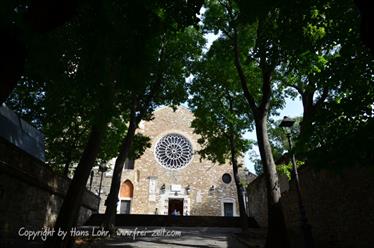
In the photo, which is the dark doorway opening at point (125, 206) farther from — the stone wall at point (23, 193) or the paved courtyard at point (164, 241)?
the stone wall at point (23, 193)

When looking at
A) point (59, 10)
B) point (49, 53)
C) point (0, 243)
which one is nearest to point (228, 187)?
point (0, 243)

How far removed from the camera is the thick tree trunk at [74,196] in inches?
257

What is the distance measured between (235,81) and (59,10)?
1275 cm

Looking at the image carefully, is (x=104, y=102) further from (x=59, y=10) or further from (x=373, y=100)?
(x=373, y=100)

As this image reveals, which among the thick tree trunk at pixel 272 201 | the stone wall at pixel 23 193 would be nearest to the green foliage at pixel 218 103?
the thick tree trunk at pixel 272 201

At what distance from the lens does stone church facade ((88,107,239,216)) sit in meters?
27.8

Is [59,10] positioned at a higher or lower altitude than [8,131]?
lower

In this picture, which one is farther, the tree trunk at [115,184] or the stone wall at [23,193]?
the tree trunk at [115,184]

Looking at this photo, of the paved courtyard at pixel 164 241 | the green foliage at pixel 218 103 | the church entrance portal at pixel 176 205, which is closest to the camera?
the paved courtyard at pixel 164 241

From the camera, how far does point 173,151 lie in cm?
3019

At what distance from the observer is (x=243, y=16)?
5441 mm

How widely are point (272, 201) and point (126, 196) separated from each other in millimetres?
22492

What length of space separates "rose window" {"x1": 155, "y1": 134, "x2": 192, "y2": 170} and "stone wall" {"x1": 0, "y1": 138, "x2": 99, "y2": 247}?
1822 cm

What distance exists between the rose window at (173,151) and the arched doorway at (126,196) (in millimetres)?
3928
